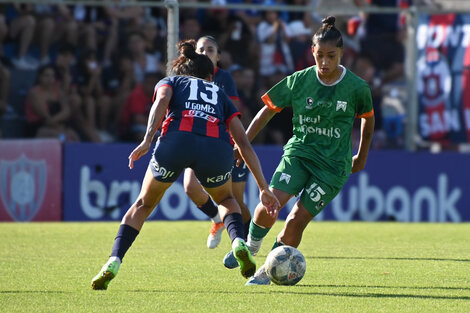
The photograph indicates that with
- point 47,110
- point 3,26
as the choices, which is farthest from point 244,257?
point 3,26

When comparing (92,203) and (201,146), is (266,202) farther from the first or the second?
(92,203)

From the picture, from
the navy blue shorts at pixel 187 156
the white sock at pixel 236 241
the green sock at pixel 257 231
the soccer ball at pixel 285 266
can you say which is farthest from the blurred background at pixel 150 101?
the soccer ball at pixel 285 266

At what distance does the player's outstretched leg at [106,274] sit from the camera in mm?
6355

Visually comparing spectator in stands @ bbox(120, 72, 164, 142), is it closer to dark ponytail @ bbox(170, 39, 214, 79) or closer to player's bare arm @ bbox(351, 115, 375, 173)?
player's bare arm @ bbox(351, 115, 375, 173)

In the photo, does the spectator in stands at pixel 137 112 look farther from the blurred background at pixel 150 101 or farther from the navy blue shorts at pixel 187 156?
the navy blue shorts at pixel 187 156

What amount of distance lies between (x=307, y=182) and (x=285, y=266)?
0.79m

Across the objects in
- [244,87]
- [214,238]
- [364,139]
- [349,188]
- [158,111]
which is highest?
[158,111]

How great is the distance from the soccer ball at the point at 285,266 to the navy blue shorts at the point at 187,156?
0.76 m

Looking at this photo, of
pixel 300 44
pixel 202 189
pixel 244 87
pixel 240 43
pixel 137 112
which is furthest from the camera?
→ pixel 300 44

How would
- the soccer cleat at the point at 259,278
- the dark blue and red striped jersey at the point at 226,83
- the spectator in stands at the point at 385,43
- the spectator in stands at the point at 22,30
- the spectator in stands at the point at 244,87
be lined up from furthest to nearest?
the spectator in stands at the point at 385,43
the spectator in stands at the point at 244,87
the spectator in stands at the point at 22,30
the dark blue and red striped jersey at the point at 226,83
the soccer cleat at the point at 259,278

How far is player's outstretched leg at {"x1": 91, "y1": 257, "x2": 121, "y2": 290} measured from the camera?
250 inches

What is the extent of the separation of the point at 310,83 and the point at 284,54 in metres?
8.94

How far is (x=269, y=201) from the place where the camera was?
255 inches

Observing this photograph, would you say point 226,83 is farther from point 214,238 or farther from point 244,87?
point 244,87
